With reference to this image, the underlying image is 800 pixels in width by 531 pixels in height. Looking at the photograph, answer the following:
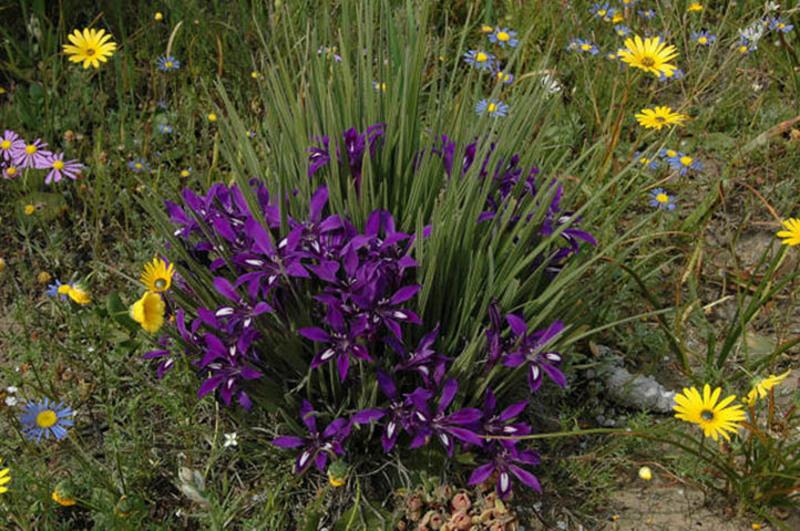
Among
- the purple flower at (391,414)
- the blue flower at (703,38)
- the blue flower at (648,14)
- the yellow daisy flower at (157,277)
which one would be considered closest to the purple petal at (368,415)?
the purple flower at (391,414)

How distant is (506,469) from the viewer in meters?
1.82

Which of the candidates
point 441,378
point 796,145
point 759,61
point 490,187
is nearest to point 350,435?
point 441,378

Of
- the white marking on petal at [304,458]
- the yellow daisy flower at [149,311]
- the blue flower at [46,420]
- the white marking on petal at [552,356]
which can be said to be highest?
the yellow daisy flower at [149,311]

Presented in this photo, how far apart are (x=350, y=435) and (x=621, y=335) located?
2.93 feet

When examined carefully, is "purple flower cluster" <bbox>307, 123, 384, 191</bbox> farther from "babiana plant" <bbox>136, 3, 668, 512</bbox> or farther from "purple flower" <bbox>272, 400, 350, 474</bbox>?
"purple flower" <bbox>272, 400, 350, 474</bbox>

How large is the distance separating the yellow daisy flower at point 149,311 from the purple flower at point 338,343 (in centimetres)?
28

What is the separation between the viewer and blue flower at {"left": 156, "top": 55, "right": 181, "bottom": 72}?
2.93 m

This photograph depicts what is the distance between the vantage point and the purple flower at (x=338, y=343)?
5.55 ft

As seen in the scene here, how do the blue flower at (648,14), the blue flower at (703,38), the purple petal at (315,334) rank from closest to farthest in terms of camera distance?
the purple petal at (315,334) → the blue flower at (703,38) → the blue flower at (648,14)

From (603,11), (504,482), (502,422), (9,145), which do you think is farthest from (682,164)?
(9,145)

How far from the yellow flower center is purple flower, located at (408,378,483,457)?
0.78 metres

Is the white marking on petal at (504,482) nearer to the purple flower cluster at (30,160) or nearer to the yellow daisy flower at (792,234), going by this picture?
the yellow daisy flower at (792,234)

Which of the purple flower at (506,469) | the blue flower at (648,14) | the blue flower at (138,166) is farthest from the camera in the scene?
the blue flower at (648,14)

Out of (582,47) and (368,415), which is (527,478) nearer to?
(368,415)
